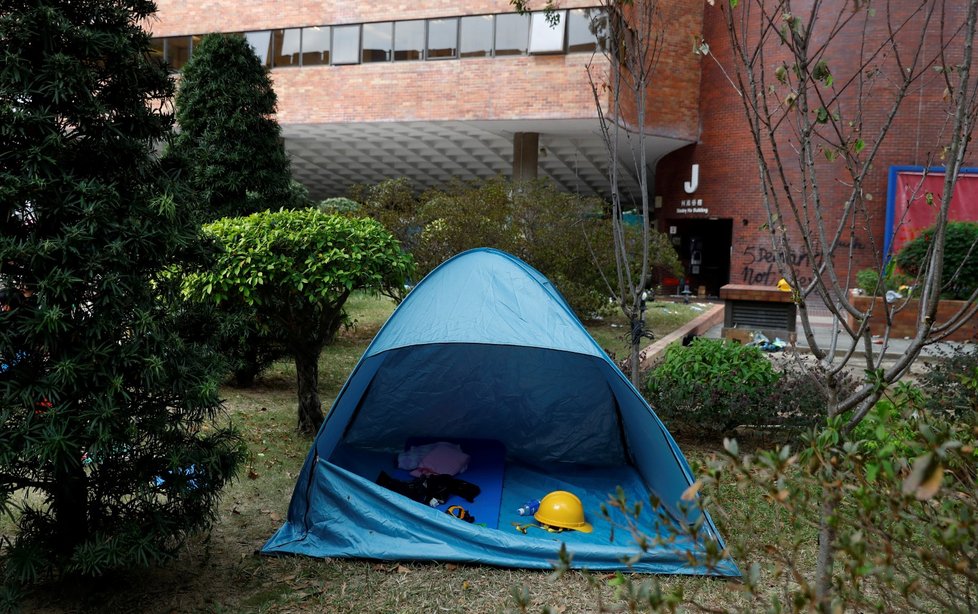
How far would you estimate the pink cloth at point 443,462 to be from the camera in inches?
233

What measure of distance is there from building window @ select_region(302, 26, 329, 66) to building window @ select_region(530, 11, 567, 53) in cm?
578

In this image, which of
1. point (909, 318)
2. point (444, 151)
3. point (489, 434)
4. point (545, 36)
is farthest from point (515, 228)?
point (444, 151)

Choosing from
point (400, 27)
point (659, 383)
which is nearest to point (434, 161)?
point (400, 27)

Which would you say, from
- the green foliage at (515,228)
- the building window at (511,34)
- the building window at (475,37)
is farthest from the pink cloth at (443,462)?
the building window at (475,37)

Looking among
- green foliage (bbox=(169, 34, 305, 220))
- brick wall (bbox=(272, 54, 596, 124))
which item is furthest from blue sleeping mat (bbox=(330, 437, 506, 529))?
brick wall (bbox=(272, 54, 596, 124))

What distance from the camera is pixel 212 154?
8.61m

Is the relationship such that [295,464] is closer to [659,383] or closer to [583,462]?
[583,462]

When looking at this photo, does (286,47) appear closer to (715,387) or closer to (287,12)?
(287,12)

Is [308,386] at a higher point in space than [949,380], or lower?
lower

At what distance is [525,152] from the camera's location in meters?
21.6

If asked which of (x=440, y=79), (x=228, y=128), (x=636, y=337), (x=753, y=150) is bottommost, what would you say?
(x=636, y=337)

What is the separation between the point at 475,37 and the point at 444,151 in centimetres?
612

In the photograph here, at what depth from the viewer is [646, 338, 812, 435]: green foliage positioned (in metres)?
6.70

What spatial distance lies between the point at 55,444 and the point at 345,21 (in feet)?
64.3
